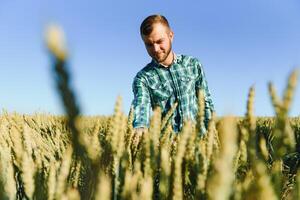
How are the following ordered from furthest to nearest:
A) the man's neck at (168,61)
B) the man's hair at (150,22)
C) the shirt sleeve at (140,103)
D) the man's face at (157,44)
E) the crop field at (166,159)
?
1. the man's neck at (168,61)
2. the man's hair at (150,22)
3. the man's face at (157,44)
4. the shirt sleeve at (140,103)
5. the crop field at (166,159)

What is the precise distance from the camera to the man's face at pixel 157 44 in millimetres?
2789

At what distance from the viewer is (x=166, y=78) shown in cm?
302

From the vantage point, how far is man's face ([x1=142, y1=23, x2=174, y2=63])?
2.79 metres

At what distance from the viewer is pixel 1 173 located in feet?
1.77

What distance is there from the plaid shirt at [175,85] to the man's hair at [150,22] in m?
0.24

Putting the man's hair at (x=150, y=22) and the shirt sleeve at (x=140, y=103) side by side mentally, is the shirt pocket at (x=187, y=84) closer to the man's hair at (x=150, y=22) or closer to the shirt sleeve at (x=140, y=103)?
the shirt sleeve at (x=140, y=103)

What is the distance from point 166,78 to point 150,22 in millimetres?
392

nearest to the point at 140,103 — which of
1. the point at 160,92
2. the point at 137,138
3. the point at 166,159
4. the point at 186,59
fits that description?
the point at 160,92

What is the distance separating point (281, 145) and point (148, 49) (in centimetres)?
248

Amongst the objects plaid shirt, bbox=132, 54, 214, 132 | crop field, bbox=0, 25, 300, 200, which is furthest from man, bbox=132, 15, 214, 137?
crop field, bbox=0, 25, 300, 200

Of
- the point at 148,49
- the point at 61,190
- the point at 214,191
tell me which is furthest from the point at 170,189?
the point at 148,49

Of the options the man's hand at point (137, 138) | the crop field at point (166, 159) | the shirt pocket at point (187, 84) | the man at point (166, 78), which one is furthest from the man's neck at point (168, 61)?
the crop field at point (166, 159)

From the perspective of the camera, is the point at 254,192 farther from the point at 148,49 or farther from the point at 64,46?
the point at 148,49

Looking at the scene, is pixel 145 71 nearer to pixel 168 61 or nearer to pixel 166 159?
pixel 168 61
